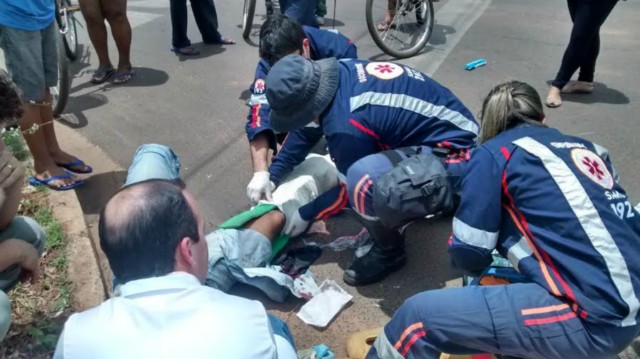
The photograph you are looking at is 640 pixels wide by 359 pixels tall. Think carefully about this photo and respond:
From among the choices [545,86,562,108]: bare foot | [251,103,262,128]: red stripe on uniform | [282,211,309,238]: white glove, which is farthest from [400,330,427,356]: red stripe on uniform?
[545,86,562,108]: bare foot

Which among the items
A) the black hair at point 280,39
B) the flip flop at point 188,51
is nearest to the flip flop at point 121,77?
the flip flop at point 188,51

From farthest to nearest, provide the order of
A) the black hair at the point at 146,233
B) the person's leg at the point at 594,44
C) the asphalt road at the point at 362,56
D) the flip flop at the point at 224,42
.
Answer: the flip flop at the point at 224,42 → the person's leg at the point at 594,44 → the asphalt road at the point at 362,56 → the black hair at the point at 146,233

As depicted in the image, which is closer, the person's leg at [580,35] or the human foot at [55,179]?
the human foot at [55,179]

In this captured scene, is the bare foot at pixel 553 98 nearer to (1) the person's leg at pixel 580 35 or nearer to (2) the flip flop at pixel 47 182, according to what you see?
(1) the person's leg at pixel 580 35

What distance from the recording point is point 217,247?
269cm

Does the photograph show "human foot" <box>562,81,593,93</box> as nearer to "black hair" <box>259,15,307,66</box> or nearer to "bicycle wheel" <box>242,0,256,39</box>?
"black hair" <box>259,15,307,66</box>

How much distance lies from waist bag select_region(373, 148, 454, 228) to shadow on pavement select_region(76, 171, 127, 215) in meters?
1.82

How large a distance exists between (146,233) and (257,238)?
1.40 meters

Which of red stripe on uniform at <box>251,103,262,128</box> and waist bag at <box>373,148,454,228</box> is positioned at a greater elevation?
waist bag at <box>373,148,454,228</box>

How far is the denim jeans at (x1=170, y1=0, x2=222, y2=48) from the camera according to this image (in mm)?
5348

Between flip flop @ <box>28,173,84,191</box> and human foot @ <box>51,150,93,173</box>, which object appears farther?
human foot @ <box>51,150,93,173</box>

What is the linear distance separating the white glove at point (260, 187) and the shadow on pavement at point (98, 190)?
0.98 m

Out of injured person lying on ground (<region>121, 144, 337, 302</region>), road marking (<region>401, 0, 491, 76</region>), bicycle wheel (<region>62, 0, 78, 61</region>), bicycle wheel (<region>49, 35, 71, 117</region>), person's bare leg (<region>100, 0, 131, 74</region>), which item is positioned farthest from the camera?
road marking (<region>401, 0, 491, 76</region>)

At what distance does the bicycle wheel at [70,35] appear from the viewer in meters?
5.11
